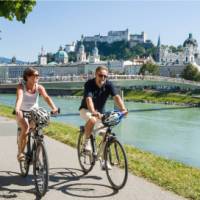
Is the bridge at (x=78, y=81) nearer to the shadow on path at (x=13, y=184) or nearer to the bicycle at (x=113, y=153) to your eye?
the shadow on path at (x=13, y=184)

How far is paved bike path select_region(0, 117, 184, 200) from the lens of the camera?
4980 mm

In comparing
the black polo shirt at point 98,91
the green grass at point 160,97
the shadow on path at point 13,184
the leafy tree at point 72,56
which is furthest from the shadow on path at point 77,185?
the leafy tree at point 72,56

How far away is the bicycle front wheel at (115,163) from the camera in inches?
204

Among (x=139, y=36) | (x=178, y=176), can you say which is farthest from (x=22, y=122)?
(x=139, y=36)

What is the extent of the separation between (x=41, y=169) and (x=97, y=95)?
1.22 meters

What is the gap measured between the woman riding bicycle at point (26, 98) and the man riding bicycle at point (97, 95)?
0.40m

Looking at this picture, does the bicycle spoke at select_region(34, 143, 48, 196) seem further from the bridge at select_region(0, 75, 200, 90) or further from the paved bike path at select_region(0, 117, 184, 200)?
the bridge at select_region(0, 75, 200, 90)

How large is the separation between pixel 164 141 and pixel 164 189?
54.8 feet

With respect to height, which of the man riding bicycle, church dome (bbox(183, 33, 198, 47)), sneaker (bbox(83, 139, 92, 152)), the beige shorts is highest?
church dome (bbox(183, 33, 198, 47))

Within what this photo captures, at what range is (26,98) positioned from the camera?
218 inches

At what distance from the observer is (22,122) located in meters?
5.46

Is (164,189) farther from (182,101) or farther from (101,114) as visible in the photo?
(182,101)

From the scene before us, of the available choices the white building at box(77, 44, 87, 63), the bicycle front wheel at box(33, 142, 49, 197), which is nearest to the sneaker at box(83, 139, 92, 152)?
the bicycle front wheel at box(33, 142, 49, 197)

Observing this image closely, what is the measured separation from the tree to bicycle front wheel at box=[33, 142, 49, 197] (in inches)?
116
